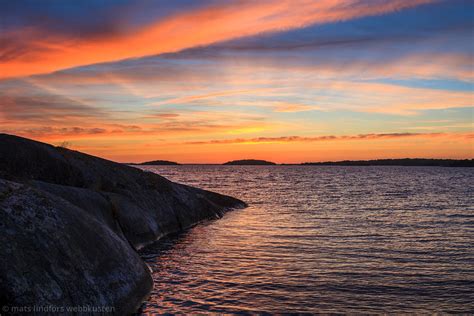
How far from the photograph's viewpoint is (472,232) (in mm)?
24281

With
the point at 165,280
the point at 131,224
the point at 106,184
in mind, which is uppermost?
the point at 106,184

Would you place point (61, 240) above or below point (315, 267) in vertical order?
above

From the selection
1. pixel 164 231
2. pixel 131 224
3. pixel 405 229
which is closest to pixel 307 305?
pixel 131 224

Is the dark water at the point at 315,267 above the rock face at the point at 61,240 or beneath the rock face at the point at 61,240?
beneath

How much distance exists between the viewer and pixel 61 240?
31.0 ft

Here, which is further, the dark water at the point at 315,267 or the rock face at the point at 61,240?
the dark water at the point at 315,267

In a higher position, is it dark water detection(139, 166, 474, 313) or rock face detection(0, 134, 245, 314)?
rock face detection(0, 134, 245, 314)

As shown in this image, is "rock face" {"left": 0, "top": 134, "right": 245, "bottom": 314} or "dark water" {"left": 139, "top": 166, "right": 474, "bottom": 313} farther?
"dark water" {"left": 139, "top": 166, "right": 474, "bottom": 313}

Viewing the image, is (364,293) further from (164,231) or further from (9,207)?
(164,231)

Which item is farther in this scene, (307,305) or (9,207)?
(307,305)

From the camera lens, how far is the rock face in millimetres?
8023

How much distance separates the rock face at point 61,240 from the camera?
8.02m

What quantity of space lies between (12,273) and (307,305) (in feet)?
25.5

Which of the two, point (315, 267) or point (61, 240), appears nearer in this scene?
point (61, 240)
